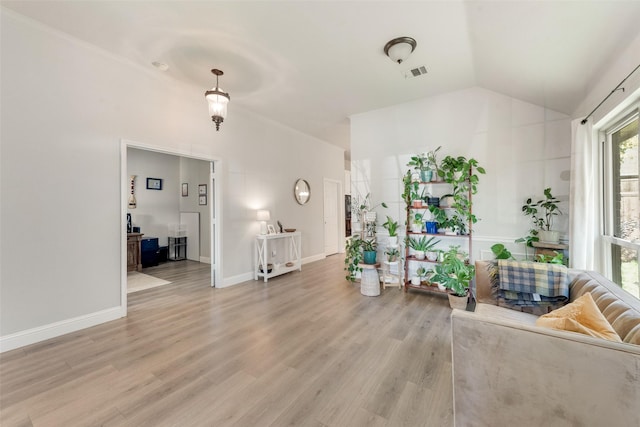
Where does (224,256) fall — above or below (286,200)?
below


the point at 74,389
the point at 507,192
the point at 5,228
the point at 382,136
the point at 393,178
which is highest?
the point at 382,136

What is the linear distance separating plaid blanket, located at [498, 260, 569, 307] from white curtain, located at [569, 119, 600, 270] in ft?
2.01

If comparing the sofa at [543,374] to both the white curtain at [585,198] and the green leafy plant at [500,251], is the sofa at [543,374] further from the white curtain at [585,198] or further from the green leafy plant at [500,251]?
the green leafy plant at [500,251]

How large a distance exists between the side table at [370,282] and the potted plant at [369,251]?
10 cm

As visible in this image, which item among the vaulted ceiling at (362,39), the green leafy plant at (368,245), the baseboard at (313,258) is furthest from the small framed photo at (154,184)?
the green leafy plant at (368,245)

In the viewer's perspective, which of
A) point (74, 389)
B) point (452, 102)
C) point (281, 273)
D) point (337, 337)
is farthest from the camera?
point (281, 273)

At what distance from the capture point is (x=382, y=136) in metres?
4.43

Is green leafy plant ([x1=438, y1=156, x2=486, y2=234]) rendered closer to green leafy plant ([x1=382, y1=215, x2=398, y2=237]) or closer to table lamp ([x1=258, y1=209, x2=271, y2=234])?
green leafy plant ([x1=382, y1=215, x2=398, y2=237])

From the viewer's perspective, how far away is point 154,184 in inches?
247

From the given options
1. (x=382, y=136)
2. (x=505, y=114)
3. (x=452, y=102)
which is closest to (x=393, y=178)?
(x=382, y=136)

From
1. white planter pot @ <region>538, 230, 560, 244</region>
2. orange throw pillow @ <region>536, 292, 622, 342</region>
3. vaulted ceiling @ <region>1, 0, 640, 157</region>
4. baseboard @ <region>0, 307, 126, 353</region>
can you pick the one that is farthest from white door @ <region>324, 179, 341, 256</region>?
orange throw pillow @ <region>536, 292, 622, 342</region>

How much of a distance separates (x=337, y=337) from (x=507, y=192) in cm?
299

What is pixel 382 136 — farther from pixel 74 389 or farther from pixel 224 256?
pixel 74 389

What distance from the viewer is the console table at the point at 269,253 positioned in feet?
14.9
